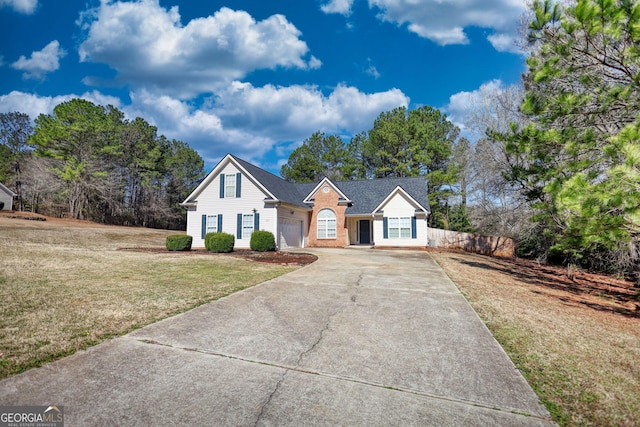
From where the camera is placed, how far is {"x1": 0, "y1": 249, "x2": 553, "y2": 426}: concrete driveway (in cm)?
278

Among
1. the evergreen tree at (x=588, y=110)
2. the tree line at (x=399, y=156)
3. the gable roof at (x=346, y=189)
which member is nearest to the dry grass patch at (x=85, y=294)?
the evergreen tree at (x=588, y=110)

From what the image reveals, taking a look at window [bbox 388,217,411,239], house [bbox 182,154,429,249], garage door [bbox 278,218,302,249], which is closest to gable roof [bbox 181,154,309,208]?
house [bbox 182,154,429,249]

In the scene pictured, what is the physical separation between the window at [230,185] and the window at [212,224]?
5.84 feet

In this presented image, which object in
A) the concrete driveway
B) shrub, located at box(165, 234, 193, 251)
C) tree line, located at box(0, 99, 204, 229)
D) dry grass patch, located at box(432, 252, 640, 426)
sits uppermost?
tree line, located at box(0, 99, 204, 229)

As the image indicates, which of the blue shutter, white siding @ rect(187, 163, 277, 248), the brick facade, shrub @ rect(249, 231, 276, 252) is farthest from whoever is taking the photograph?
the brick facade

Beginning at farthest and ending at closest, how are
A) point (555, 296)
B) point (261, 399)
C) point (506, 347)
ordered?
1. point (555, 296)
2. point (506, 347)
3. point (261, 399)

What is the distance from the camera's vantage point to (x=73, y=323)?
15.6ft

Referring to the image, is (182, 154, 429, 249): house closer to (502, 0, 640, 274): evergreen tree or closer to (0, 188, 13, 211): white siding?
(502, 0, 640, 274): evergreen tree

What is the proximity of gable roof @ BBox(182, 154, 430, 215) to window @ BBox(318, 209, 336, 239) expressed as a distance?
3.99 ft

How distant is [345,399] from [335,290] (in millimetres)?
4710

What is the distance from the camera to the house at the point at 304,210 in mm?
20797

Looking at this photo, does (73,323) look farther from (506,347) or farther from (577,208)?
(577,208)

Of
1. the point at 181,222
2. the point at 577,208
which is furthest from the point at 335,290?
the point at 181,222

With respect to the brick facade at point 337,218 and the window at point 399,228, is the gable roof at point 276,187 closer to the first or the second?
the brick facade at point 337,218
